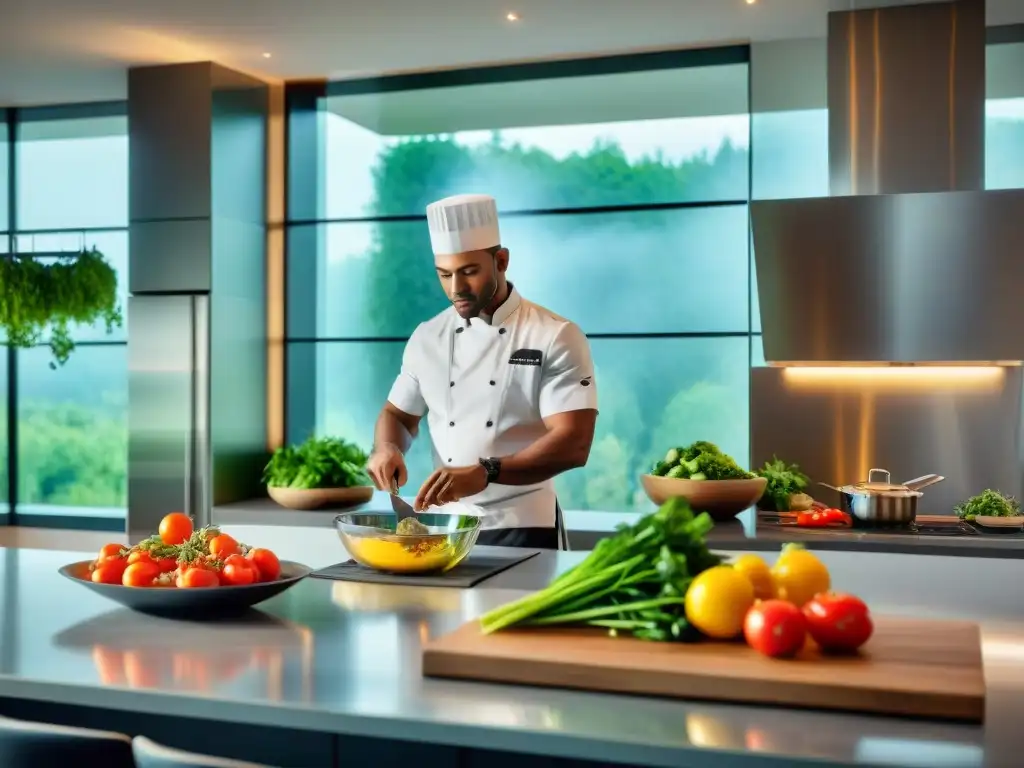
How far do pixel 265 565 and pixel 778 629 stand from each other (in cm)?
86

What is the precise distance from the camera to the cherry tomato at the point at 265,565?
1.82 metres

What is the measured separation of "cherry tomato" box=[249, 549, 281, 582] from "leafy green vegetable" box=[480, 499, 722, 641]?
1.50ft

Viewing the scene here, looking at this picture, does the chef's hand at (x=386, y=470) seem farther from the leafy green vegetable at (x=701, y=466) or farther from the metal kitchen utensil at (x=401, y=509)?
the leafy green vegetable at (x=701, y=466)

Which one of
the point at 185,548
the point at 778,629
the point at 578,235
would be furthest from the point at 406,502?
the point at 578,235

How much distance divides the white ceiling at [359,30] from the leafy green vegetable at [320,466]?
176cm

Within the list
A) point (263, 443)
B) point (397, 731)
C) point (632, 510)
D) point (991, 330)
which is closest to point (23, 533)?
point (263, 443)

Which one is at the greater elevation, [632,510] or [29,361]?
[29,361]

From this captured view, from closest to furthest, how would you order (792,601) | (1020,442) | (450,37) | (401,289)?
(792,601) < (1020,442) < (450,37) < (401,289)

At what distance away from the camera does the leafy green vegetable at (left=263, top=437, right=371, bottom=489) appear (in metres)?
4.85

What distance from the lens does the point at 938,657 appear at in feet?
4.63

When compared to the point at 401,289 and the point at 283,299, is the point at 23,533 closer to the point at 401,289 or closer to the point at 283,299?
the point at 283,299

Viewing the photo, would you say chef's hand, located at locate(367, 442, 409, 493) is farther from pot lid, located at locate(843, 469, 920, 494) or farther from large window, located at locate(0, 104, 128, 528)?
large window, located at locate(0, 104, 128, 528)

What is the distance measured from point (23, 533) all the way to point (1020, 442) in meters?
4.82

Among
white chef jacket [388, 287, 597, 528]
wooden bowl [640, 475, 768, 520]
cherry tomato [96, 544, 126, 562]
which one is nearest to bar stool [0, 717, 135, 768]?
cherry tomato [96, 544, 126, 562]
